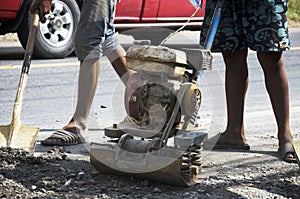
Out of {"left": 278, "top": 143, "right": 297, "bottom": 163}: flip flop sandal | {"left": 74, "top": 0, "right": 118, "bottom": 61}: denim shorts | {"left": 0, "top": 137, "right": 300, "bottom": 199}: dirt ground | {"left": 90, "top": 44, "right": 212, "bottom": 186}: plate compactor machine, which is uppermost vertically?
{"left": 74, "top": 0, "right": 118, "bottom": 61}: denim shorts

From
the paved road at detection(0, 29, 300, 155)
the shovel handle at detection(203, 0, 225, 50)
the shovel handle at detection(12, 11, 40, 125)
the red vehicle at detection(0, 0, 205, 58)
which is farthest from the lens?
the red vehicle at detection(0, 0, 205, 58)

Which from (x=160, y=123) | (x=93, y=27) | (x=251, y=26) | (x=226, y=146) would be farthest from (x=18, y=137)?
(x=251, y=26)

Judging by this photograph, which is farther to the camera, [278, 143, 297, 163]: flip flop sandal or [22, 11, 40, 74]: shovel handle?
[22, 11, 40, 74]: shovel handle

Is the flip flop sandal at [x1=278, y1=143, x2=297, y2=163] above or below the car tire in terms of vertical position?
below

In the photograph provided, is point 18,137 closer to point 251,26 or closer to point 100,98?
point 251,26

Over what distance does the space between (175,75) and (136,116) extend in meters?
0.39

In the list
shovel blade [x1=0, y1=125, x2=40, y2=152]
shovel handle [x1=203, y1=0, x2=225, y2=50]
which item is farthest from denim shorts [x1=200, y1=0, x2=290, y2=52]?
shovel blade [x1=0, y1=125, x2=40, y2=152]

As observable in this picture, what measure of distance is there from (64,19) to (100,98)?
2.63 m

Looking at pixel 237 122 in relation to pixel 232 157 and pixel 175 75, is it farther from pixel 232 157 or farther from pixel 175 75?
pixel 175 75

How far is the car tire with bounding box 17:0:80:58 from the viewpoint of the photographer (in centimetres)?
990

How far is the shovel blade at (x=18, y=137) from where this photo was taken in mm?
4996

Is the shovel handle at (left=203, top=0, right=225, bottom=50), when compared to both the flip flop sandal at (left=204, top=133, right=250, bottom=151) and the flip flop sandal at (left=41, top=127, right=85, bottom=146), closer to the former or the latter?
the flip flop sandal at (left=204, top=133, right=250, bottom=151)

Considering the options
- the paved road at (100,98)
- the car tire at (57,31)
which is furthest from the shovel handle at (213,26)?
the car tire at (57,31)

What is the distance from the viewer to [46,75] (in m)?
8.93
